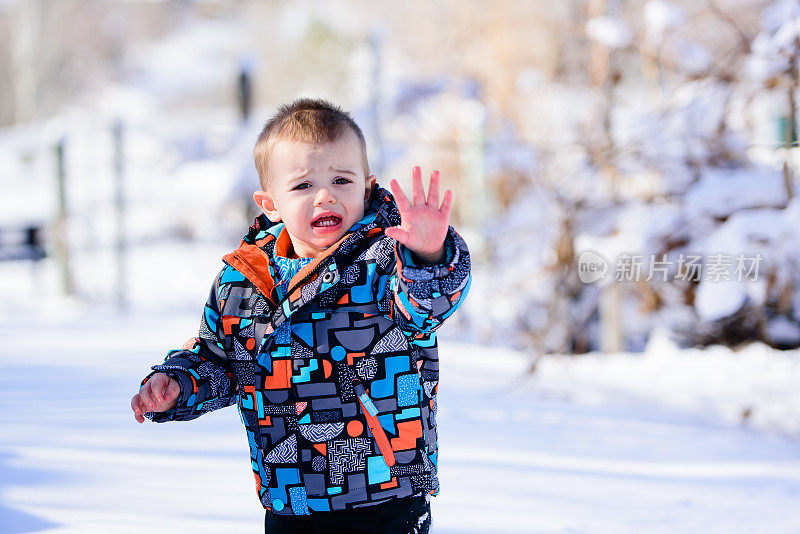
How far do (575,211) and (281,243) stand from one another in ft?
9.23

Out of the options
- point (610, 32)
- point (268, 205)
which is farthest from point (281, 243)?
point (610, 32)

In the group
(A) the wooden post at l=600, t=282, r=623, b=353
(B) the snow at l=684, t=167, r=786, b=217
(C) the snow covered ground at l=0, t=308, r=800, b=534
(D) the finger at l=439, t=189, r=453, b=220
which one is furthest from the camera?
(A) the wooden post at l=600, t=282, r=623, b=353

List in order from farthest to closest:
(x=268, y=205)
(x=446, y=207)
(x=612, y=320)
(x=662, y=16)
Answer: (x=612, y=320)
(x=662, y=16)
(x=268, y=205)
(x=446, y=207)

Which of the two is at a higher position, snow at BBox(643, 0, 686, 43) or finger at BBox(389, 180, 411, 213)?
snow at BBox(643, 0, 686, 43)

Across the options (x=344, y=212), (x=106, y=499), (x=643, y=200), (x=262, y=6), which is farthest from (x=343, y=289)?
(x=262, y=6)

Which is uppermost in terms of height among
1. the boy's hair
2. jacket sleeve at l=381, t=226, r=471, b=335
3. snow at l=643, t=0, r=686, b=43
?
snow at l=643, t=0, r=686, b=43

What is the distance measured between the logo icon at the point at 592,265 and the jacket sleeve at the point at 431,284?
2.61 m

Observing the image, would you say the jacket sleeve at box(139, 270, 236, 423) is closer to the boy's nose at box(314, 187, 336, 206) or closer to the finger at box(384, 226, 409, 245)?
the boy's nose at box(314, 187, 336, 206)

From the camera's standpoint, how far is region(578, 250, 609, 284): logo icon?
3.95 meters

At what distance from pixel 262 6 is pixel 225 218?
41702mm

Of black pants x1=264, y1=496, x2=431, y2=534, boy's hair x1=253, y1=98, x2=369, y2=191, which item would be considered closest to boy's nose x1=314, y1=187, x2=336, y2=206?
boy's hair x1=253, y1=98, x2=369, y2=191

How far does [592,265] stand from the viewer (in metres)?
4.12

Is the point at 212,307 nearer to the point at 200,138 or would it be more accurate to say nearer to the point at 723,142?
the point at 723,142

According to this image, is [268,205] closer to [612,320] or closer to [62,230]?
[612,320]
